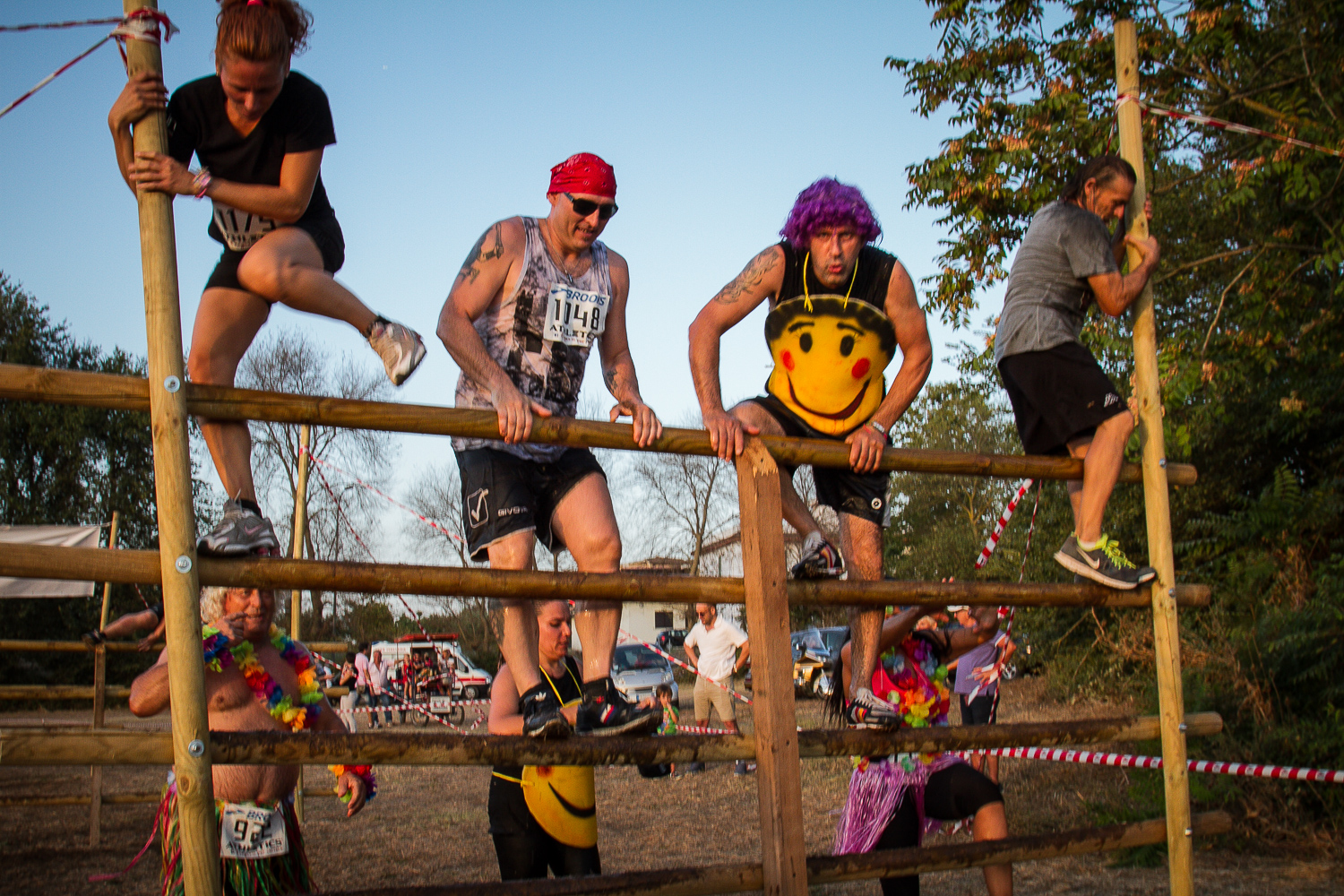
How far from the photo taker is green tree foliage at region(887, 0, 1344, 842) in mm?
6793

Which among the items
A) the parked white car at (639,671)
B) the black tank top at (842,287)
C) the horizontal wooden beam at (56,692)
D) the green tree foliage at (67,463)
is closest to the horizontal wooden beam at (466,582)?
the black tank top at (842,287)

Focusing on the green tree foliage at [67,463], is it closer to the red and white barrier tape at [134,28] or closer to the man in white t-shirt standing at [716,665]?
the man in white t-shirt standing at [716,665]

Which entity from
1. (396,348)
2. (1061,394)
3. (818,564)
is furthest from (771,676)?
(1061,394)

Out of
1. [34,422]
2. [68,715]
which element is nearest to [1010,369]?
[68,715]

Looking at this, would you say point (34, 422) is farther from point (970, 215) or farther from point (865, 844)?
point (865, 844)

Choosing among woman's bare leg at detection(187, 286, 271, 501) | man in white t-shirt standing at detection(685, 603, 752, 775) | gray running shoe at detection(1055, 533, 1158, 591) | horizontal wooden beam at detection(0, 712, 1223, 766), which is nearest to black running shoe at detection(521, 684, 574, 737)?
horizontal wooden beam at detection(0, 712, 1223, 766)

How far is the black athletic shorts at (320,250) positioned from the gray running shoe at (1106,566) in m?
2.66

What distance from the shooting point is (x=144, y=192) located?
2.56m

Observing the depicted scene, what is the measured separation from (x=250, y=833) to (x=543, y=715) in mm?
1277

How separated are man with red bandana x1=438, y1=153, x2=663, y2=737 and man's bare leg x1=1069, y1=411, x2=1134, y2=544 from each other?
1683 mm

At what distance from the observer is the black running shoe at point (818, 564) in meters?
3.22

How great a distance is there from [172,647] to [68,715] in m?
19.3

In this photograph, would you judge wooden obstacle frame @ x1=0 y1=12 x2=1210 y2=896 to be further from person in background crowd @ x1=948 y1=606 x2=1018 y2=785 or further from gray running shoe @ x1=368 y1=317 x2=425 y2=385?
person in background crowd @ x1=948 y1=606 x2=1018 y2=785

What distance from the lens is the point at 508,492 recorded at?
3.26 meters
